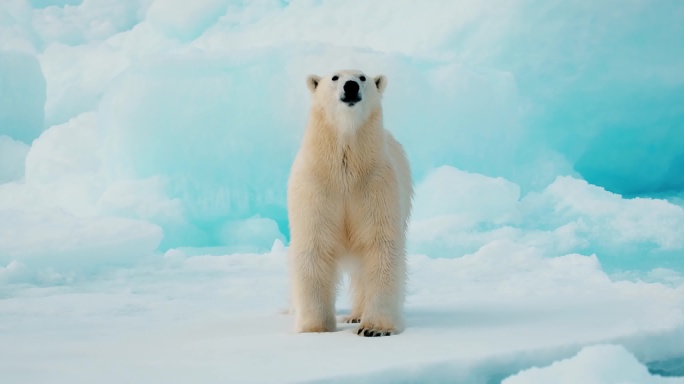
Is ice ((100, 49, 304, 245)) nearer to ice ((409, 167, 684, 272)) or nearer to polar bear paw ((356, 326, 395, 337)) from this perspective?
ice ((409, 167, 684, 272))

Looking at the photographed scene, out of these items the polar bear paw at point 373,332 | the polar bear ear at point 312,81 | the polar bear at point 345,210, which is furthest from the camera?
the polar bear ear at point 312,81

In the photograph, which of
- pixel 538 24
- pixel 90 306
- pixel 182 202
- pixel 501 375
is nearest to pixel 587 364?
pixel 501 375

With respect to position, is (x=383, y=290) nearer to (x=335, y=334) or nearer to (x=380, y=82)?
(x=335, y=334)

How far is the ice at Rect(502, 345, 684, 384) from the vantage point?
2617 millimetres

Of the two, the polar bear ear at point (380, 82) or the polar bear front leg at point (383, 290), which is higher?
the polar bear ear at point (380, 82)

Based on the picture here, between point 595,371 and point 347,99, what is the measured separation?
1.57 m

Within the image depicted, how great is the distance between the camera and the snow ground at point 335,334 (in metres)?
2.73

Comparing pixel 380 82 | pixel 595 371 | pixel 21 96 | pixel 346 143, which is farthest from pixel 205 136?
pixel 595 371

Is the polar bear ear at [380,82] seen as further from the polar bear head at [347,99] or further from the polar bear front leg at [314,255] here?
the polar bear front leg at [314,255]

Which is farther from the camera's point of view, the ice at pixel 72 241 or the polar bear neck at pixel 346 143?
the ice at pixel 72 241

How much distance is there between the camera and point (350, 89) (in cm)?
342

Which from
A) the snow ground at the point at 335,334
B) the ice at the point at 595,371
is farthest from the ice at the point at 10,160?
the ice at the point at 595,371

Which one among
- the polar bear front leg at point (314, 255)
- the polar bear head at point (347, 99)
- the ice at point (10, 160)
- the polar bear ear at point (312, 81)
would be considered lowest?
the polar bear front leg at point (314, 255)

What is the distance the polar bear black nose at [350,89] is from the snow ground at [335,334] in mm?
1091
